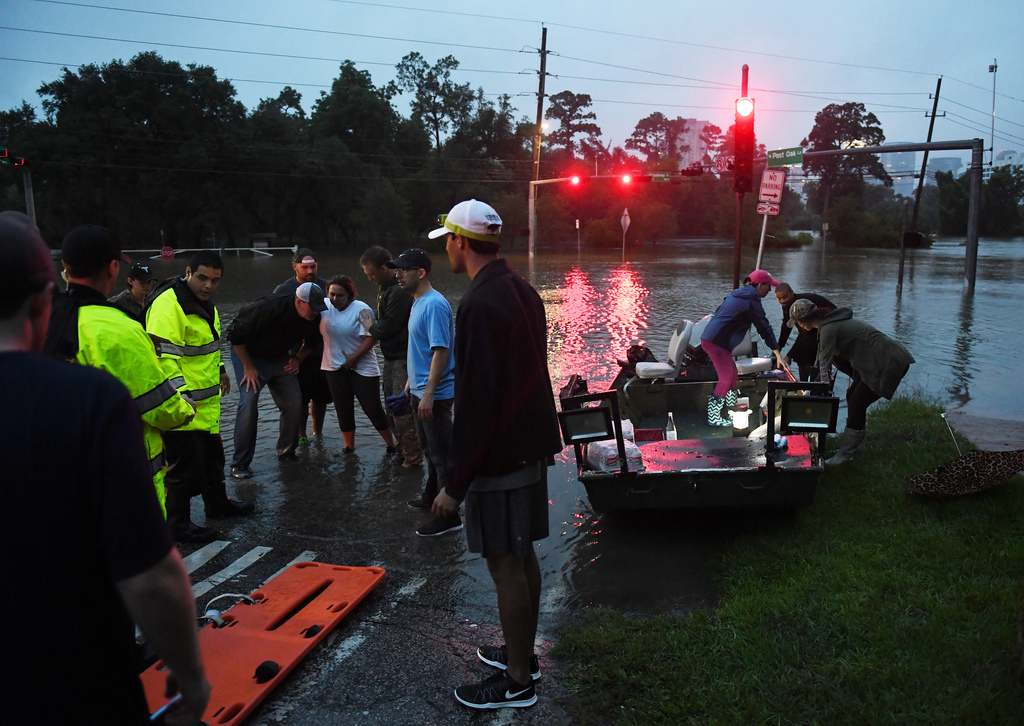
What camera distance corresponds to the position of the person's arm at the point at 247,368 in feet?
21.5

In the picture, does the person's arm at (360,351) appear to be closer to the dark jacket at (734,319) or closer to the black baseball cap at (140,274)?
the black baseball cap at (140,274)

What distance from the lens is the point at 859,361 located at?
6.41 metres

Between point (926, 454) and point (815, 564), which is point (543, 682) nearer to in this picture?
point (815, 564)

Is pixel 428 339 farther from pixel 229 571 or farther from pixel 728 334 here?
pixel 728 334

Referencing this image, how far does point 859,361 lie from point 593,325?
10761 millimetres

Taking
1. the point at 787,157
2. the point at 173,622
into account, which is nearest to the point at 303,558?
the point at 173,622

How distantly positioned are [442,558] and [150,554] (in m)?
3.80

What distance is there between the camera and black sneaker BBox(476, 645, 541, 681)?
11.3ft

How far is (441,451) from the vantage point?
→ 216 inches

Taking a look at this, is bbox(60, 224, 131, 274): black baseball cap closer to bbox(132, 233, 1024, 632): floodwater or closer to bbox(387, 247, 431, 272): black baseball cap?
bbox(387, 247, 431, 272): black baseball cap

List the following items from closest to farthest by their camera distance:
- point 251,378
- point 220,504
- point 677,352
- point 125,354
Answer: point 125,354, point 220,504, point 251,378, point 677,352

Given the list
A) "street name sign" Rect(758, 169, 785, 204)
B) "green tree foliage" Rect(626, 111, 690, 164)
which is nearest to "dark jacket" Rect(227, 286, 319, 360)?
"street name sign" Rect(758, 169, 785, 204)

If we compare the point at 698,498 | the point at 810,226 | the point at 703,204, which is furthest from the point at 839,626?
the point at 810,226

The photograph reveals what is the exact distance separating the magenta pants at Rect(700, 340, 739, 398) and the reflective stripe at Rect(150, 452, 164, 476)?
5.40 meters
